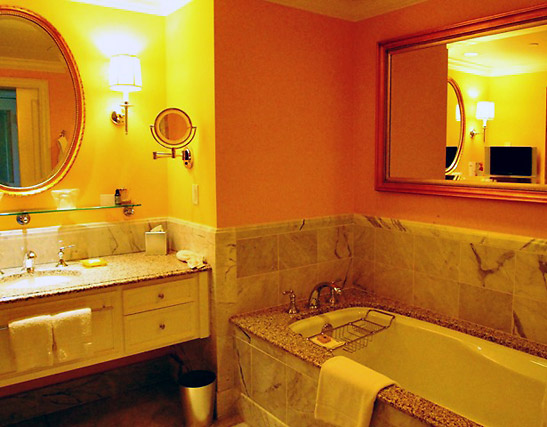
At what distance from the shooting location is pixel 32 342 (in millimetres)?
2236

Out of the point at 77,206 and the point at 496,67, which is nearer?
the point at 496,67

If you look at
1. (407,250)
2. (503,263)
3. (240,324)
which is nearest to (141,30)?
(240,324)

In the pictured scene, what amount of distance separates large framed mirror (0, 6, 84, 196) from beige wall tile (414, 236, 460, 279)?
2.11 m

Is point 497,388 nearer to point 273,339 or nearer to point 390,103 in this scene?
point 273,339

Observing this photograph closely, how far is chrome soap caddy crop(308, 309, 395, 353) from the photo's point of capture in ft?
8.99

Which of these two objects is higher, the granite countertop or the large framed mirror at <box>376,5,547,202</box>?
the large framed mirror at <box>376,5,547,202</box>

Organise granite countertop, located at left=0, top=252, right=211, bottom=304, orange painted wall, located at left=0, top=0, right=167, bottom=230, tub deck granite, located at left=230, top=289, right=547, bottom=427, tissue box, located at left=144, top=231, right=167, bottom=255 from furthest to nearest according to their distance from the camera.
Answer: tissue box, located at left=144, top=231, right=167, bottom=255, orange painted wall, located at left=0, top=0, right=167, bottom=230, granite countertop, located at left=0, top=252, right=211, bottom=304, tub deck granite, located at left=230, top=289, right=547, bottom=427

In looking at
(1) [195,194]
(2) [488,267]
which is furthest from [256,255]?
(2) [488,267]

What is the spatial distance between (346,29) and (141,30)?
1.31 meters

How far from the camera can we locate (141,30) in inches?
120

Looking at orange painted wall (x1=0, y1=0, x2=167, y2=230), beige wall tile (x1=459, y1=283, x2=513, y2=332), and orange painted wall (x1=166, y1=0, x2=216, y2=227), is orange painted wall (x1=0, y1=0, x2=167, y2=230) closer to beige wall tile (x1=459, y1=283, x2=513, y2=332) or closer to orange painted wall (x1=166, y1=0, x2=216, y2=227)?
orange painted wall (x1=166, y1=0, x2=216, y2=227)

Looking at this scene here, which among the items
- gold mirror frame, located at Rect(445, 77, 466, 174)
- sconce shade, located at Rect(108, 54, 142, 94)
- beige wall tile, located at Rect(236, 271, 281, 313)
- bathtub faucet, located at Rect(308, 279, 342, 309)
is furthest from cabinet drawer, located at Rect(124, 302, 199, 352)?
gold mirror frame, located at Rect(445, 77, 466, 174)

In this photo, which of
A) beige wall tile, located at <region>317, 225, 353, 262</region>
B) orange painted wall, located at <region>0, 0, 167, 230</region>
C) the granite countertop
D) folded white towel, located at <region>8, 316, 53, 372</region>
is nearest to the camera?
folded white towel, located at <region>8, 316, 53, 372</region>

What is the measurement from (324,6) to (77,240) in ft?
6.80
